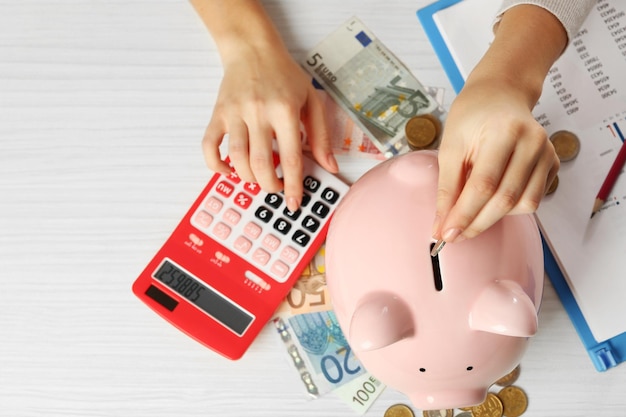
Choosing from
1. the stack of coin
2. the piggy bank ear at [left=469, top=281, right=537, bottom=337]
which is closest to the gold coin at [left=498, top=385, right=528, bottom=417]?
the stack of coin

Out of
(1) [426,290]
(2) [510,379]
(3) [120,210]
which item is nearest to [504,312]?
(1) [426,290]

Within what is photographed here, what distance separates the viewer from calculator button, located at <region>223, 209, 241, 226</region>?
1.79 ft

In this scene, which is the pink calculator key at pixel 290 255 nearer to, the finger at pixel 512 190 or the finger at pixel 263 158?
the finger at pixel 263 158

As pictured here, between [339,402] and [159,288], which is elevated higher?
[159,288]

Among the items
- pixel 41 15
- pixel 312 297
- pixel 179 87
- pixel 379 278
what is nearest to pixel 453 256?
pixel 379 278

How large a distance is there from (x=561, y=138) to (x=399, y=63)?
156 mm

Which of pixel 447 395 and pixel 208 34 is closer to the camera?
pixel 447 395

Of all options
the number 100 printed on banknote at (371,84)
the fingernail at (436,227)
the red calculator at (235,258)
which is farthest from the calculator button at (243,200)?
the fingernail at (436,227)

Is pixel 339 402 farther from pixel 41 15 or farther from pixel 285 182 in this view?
pixel 41 15

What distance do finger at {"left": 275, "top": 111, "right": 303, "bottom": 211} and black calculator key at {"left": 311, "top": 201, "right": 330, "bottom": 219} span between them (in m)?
0.02

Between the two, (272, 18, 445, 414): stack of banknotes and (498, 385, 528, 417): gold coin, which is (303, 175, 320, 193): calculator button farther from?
(498, 385, 528, 417): gold coin

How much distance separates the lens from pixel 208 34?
0.60m

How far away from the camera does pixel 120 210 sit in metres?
0.57

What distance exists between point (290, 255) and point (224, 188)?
0.09 meters
